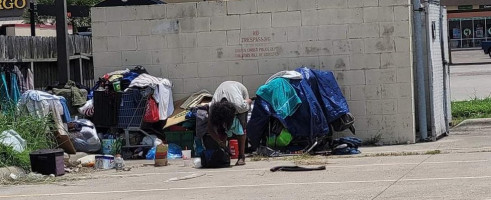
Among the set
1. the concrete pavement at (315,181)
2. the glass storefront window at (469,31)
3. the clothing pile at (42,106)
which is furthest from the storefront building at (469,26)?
the concrete pavement at (315,181)

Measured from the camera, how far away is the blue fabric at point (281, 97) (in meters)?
14.6

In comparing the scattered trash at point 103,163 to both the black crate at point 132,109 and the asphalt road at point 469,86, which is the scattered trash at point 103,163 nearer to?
the black crate at point 132,109

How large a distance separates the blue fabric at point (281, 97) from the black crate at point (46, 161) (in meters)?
3.77

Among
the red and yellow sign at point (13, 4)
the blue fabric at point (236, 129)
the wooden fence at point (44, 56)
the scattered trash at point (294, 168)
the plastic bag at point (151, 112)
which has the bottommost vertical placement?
the scattered trash at point (294, 168)

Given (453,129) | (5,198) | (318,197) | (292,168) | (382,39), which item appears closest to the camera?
(318,197)

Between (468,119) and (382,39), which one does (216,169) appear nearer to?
(382,39)

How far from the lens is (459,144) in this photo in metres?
15.0

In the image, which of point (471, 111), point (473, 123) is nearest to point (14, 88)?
point (473, 123)

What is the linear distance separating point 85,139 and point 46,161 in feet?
7.79

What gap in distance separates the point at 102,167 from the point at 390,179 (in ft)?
17.7

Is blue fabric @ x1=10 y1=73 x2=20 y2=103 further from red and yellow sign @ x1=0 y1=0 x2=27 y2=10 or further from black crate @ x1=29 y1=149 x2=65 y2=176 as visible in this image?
red and yellow sign @ x1=0 y1=0 x2=27 y2=10

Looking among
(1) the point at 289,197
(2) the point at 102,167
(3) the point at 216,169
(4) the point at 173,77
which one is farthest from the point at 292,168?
(4) the point at 173,77

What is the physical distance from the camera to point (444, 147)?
14625 millimetres

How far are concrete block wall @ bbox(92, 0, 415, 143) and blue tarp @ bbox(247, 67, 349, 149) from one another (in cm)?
79
